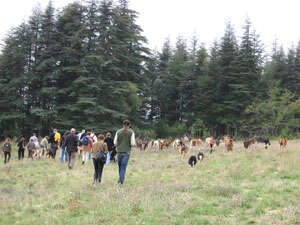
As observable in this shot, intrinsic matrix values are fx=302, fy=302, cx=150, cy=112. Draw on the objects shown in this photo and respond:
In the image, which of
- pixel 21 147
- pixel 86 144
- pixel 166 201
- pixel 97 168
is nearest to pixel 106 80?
pixel 21 147

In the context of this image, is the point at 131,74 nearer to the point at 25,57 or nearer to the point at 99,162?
the point at 25,57

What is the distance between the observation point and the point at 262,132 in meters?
36.9

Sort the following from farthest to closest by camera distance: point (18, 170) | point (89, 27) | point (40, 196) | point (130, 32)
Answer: point (130, 32), point (89, 27), point (18, 170), point (40, 196)

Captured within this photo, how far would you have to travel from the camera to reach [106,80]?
35.3 metres

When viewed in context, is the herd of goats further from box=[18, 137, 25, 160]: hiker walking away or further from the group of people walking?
box=[18, 137, 25, 160]: hiker walking away

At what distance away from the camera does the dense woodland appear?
34.3 meters

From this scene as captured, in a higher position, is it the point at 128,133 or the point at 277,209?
the point at 128,133

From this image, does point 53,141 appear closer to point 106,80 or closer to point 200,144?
point 200,144

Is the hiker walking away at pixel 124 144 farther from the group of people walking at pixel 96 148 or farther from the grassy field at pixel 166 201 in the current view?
the grassy field at pixel 166 201

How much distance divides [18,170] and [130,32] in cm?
2815

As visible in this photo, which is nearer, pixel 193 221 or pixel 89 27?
pixel 193 221

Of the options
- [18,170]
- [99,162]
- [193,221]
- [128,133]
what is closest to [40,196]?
[99,162]

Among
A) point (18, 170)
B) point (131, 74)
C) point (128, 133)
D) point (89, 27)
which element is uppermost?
point (89, 27)

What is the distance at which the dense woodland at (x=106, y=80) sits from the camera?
112 ft
